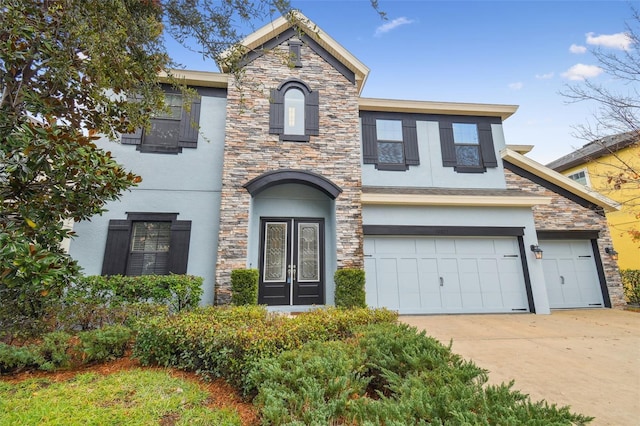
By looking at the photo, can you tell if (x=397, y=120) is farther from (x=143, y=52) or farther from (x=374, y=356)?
(x=374, y=356)

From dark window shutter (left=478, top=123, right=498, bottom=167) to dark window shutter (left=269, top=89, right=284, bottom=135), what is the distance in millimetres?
6918

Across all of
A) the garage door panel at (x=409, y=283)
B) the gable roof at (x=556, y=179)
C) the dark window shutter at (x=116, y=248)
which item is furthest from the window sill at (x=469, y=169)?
the dark window shutter at (x=116, y=248)

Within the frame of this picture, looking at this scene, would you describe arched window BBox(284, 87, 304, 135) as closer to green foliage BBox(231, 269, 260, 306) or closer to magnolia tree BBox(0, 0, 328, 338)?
magnolia tree BBox(0, 0, 328, 338)

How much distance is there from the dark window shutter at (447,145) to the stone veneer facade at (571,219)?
2001mm

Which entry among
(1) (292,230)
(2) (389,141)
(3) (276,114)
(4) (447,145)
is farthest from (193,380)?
(4) (447,145)

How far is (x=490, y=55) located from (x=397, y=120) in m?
3.25

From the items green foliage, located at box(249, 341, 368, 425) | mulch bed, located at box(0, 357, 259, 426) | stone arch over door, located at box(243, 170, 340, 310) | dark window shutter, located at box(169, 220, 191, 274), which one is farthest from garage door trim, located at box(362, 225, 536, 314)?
mulch bed, located at box(0, 357, 259, 426)

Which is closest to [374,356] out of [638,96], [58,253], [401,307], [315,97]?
[58,253]

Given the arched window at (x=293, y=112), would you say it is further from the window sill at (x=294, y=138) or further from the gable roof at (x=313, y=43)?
the gable roof at (x=313, y=43)

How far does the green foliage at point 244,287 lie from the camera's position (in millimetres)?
6570

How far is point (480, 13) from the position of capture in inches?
299

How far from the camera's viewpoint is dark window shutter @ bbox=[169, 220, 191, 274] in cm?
730

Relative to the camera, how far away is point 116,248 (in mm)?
7242

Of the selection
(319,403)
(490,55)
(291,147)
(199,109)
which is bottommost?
(319,403)
